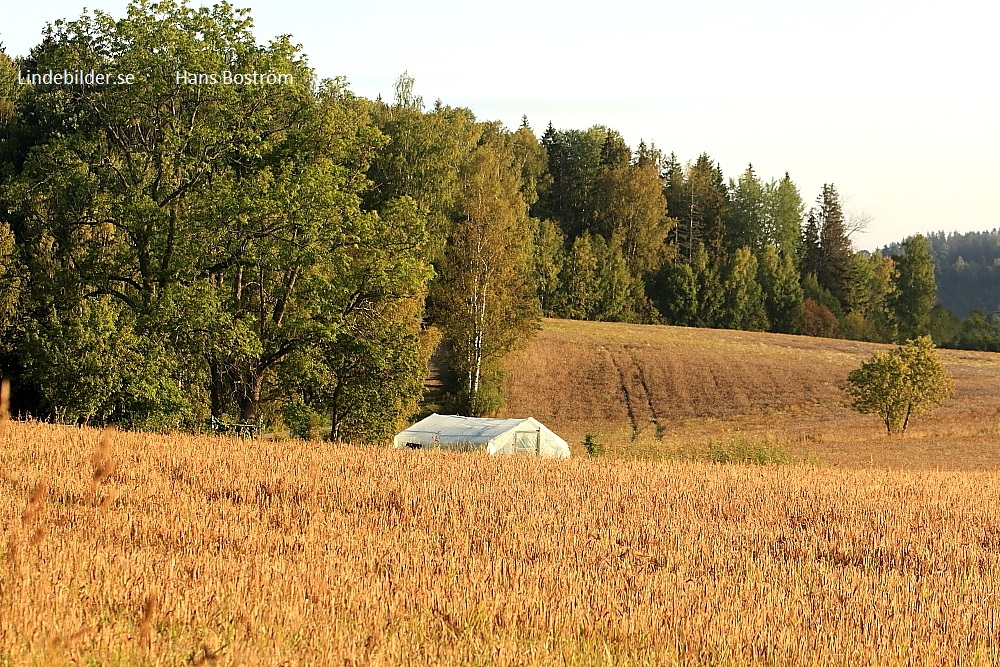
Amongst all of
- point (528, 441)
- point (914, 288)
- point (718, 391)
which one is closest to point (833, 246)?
point (914, 288)

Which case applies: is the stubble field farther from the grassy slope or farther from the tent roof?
the grassy slope

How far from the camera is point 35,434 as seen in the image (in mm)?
15406

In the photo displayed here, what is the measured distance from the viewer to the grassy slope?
49.5 meters

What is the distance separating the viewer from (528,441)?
125 ft

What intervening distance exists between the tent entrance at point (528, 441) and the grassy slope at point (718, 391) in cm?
875

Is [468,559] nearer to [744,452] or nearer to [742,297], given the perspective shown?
[744,452]

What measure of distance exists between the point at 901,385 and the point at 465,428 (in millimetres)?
24493

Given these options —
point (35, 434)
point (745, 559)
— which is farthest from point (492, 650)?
point (35, 434)

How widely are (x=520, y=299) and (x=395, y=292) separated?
110ft

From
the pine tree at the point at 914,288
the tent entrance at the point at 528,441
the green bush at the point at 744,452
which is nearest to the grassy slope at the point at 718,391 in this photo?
the tent entrance at the point at 528,441

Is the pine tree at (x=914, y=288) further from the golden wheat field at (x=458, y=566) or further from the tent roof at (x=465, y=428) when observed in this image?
the golden wheat field at (x=458, y=566)

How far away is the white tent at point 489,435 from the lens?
3719 cm

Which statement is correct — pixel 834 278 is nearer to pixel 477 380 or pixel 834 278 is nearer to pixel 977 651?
pixel 477 380

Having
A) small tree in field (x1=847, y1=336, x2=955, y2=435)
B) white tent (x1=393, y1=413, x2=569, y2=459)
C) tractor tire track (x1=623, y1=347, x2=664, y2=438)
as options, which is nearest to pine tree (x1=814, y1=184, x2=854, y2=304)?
tractor tire track (x1=623, y1=347, x2=664, y2=438)
